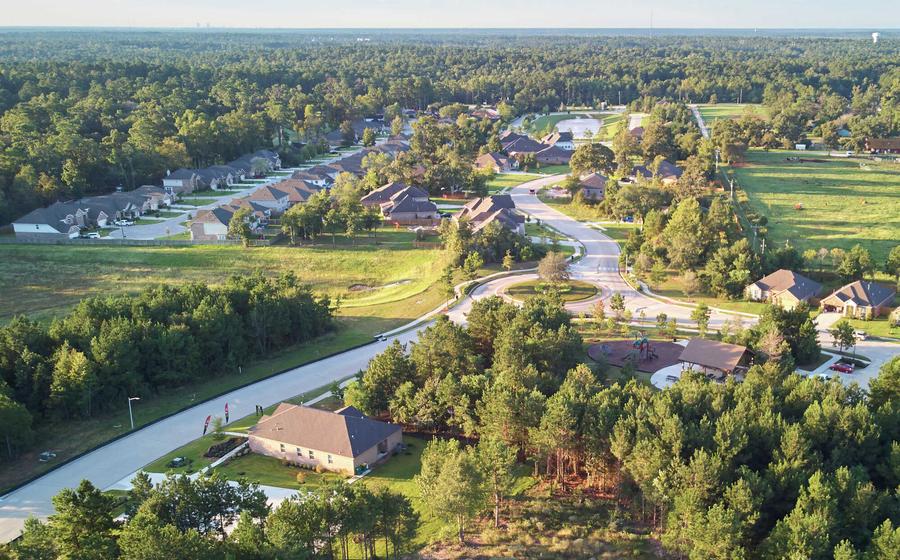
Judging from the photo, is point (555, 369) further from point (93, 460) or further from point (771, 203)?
point (771, 203)

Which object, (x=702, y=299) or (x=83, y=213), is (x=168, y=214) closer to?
(x=83, y=213)

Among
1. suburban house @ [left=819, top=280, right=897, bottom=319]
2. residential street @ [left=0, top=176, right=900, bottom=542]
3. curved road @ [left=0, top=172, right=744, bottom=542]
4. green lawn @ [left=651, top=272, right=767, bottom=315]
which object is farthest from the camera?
green lawn @ [left=651, top=272, right=767, bottom=315]

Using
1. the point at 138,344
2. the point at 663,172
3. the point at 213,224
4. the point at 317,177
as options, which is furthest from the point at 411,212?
the point at 138,344

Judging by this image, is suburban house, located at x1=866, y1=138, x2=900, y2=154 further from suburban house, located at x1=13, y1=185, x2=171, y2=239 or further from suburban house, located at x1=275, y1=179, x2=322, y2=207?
suburban house, located at x1=13, y1=185, x2=171, y2=239

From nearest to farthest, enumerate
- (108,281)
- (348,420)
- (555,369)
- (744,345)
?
(348,420), (555,369), (744,345), (108,281)

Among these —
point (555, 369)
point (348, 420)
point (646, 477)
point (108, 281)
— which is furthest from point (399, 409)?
point (108, 281)

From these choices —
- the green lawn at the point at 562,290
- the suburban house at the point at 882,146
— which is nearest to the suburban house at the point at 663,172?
the green lawn at the point at 562,290

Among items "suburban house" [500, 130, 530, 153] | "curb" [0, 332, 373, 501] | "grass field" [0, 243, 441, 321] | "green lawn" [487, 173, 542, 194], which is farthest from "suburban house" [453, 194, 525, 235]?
"suburban house" [500, 130, 530, 153]
